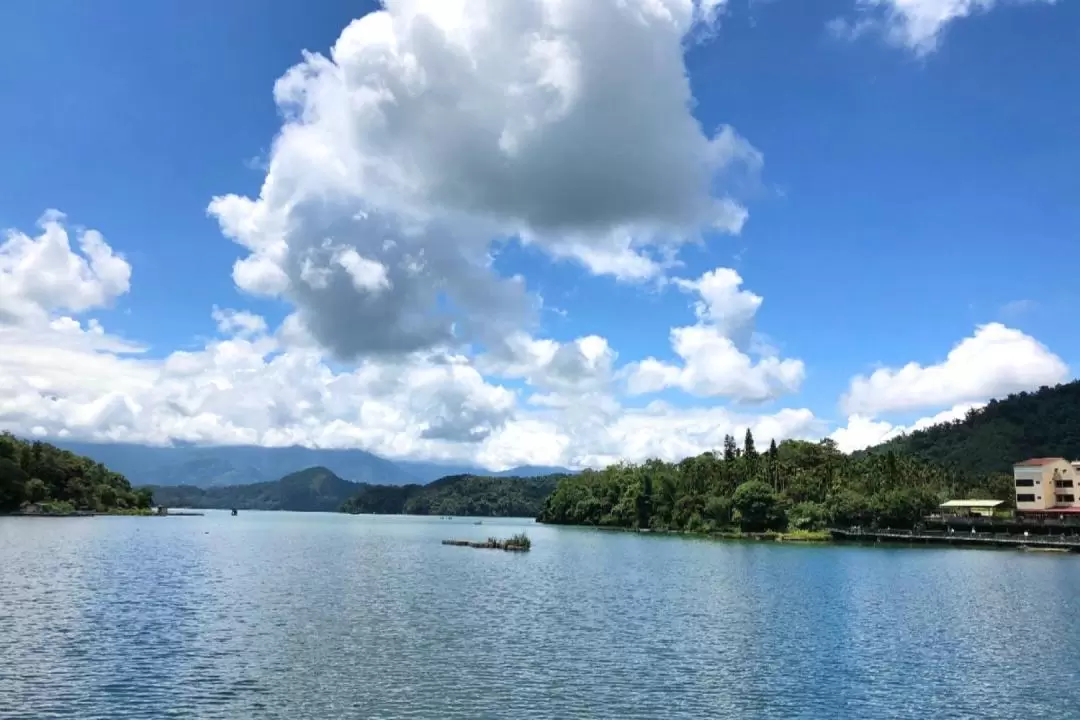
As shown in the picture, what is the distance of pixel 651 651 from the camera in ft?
140

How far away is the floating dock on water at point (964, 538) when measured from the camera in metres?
134

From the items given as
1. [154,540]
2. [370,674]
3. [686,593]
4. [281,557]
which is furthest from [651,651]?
[154,540]

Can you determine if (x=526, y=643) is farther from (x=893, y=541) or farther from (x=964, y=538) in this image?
(x=893, y=541)

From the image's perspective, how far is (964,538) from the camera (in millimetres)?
147375

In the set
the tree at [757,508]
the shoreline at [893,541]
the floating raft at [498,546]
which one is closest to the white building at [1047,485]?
the shoreline at [893,541]

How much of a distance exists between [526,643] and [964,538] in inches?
5200

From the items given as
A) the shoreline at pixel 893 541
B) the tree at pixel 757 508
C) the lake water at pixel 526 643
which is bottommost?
the lake water at pixel 526 643

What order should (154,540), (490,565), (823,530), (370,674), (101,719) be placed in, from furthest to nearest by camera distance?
1. (823,530)
2. (154,540)
3. (490,565)
4. (370,674)
5. (101,719)

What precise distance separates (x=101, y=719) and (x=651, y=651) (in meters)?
26.4

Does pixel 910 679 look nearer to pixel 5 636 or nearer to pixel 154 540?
pixel 5 636

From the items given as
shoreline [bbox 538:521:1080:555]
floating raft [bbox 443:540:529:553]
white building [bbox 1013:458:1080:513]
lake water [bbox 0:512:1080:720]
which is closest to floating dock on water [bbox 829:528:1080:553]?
shoreline [bbox 538:521:1080:555]

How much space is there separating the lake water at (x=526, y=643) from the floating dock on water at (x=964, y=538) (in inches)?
2153

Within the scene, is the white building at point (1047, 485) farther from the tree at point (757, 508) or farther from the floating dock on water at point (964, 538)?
the tree at point (757, 508)

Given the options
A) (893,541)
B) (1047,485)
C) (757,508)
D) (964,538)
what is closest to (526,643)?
(964,538)
